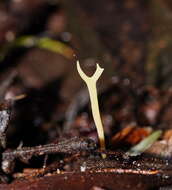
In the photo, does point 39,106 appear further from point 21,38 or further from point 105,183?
point 105,183

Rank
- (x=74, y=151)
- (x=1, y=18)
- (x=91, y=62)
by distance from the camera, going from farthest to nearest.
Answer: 1. (x=1, y=18)
2. (x=91, y=62)
3. (x=74, y=151)

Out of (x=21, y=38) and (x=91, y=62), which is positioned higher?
(x=21, y=38)

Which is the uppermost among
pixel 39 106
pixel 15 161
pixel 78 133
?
pixel 39 106

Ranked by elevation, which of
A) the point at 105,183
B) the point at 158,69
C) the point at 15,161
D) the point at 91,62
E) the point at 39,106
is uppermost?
the point at 91,62

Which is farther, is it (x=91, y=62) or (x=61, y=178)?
(x=91, y=62)

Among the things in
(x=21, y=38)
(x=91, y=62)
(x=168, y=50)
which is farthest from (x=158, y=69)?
(x=21, y=38)

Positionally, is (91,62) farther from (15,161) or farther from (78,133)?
(15,161)

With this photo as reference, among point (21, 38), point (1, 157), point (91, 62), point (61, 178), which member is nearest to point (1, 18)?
point (21, 38)

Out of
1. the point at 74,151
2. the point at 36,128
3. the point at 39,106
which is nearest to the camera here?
the point at 74,151

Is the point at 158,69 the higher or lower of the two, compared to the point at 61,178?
higher
